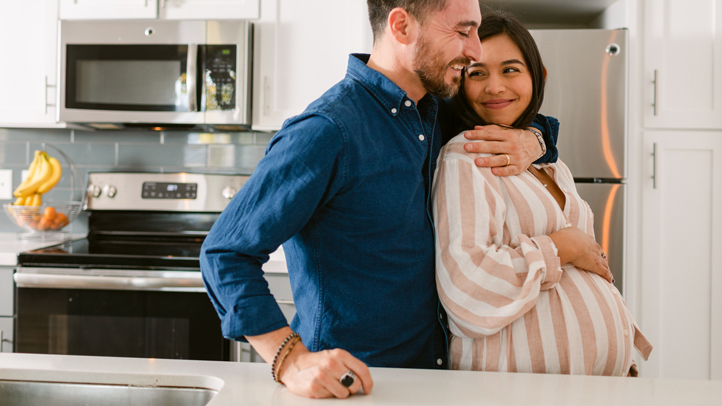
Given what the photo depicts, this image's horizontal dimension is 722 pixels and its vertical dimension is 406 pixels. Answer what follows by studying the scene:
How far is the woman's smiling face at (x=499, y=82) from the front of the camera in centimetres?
104

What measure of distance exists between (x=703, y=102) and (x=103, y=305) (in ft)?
7.28

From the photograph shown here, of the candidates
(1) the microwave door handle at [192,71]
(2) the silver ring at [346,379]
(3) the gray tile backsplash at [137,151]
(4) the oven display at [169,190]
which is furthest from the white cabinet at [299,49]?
(2) the silver ring at [346,379]

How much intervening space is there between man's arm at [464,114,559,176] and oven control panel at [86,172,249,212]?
150 cm

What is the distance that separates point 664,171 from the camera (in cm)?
192

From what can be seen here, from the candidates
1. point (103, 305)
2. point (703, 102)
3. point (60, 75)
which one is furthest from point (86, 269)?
point (703, 102)

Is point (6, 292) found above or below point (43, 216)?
below

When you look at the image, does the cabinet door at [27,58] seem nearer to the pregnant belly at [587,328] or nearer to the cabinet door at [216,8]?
the cabinet door at [216,8]

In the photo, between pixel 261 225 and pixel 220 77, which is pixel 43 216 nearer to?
pixel 220 77

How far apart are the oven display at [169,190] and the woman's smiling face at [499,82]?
1.57m

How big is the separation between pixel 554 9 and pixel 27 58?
2137 millimetres

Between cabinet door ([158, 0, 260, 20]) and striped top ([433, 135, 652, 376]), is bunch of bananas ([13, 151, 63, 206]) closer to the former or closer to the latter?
cabinet door ([158, 0, 260, 20])

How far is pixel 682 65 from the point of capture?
1914 millimetres

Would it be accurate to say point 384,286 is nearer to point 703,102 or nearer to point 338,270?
point 338,270

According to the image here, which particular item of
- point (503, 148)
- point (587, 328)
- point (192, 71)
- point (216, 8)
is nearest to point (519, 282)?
point (587, 328)
